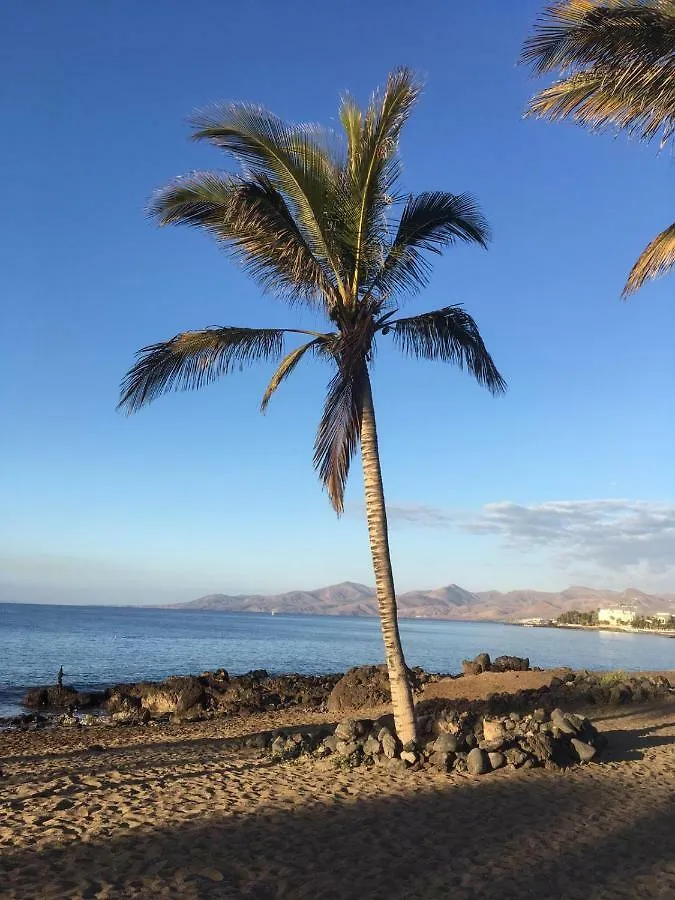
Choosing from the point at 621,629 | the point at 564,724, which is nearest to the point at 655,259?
the point at 564,724

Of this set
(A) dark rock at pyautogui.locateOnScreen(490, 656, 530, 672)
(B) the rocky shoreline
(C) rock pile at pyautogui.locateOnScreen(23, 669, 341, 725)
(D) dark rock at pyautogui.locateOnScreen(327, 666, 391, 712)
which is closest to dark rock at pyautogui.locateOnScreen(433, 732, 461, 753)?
(B) the rocky shoreline

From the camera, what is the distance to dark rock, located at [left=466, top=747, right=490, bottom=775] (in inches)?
402

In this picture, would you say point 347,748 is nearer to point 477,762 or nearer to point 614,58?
point 477,762

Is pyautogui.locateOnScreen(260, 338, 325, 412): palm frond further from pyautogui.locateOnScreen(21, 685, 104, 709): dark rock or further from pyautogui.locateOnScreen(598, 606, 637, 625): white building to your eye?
pyautogui.locateOnScreen(598, 606, 637, 625): white building

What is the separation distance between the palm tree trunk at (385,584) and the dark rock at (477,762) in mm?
938

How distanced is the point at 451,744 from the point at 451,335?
6.51 metres

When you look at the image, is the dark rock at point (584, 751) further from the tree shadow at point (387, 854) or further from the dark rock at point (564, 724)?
the tree shadow at point (387, 854)

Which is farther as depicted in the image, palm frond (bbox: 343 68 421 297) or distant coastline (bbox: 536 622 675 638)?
distant coastline (bbox: 536 622 675 638)

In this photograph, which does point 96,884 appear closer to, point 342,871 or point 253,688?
point 342,871

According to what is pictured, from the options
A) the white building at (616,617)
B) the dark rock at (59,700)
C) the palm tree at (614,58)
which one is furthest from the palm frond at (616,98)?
the white building at (616,617)

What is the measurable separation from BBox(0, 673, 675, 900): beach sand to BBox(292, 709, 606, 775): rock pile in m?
0.29

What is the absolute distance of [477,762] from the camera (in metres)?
10.3

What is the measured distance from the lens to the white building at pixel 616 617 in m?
166

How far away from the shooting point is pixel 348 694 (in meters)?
23.0
